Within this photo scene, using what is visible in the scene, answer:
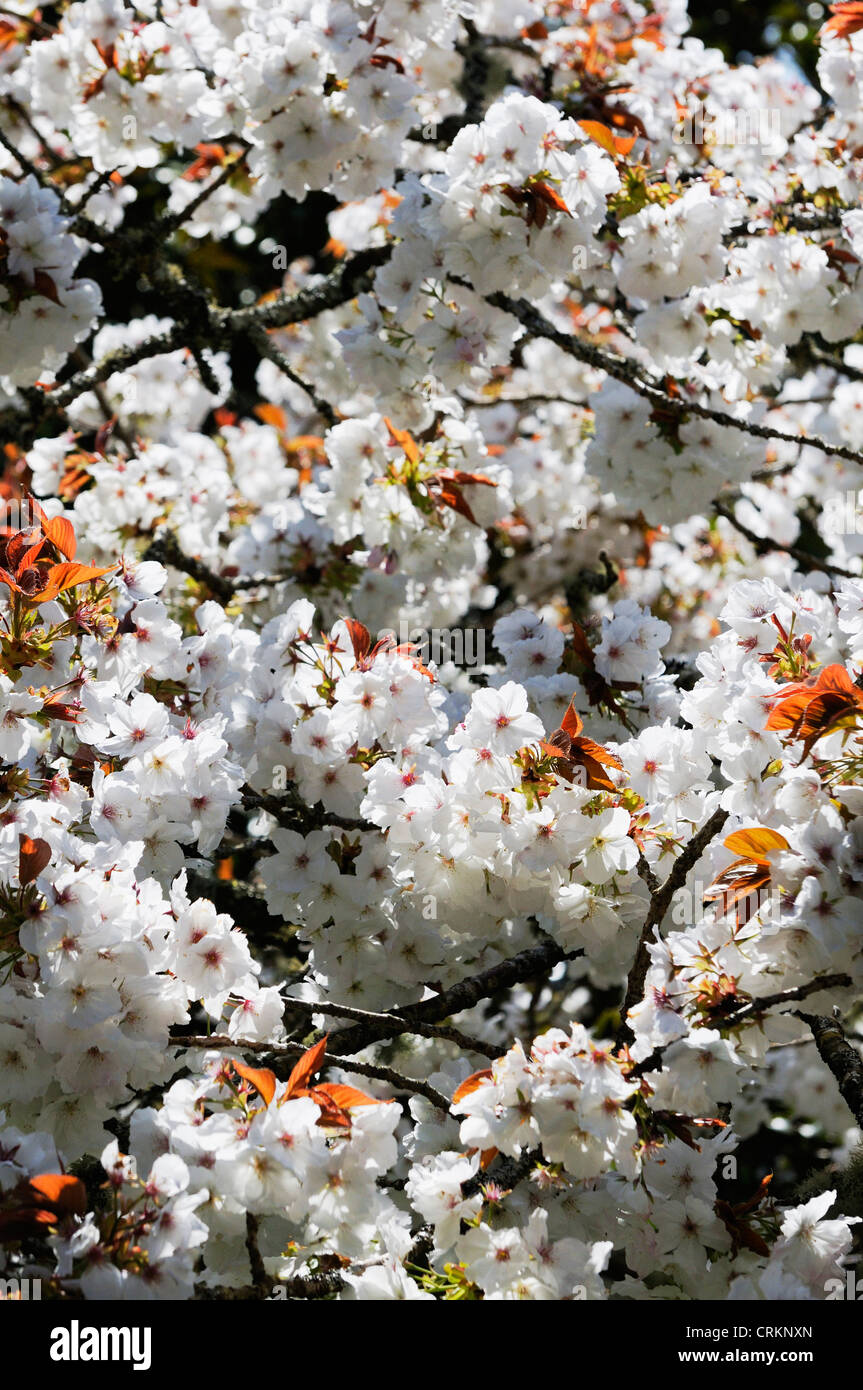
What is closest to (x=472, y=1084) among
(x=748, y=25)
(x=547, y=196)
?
(x=547, y=196)

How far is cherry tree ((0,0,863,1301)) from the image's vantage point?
1560 millimetres

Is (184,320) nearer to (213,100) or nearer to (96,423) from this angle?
(213,100)

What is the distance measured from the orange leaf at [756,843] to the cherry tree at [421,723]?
0.02 m

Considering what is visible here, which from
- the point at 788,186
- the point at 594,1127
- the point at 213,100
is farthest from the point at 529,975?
the point at 213,100

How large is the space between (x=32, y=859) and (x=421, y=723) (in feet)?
2.38

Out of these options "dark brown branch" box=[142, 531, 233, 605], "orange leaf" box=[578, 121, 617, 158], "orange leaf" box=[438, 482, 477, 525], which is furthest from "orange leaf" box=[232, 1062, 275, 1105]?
"orange leaf" box=[578, 121, 617, 158]

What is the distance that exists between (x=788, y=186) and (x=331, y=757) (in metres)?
1.90

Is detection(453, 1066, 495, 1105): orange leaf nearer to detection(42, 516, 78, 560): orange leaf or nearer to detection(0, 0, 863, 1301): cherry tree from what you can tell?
detection(0, 0, 863, 1301): cherry tree

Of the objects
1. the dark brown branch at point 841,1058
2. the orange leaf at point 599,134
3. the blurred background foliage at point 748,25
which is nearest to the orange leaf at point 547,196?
the orange leaf at point 599,134

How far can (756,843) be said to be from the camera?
5.05ft

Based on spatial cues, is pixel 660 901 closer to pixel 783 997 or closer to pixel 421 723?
pixel 783 997

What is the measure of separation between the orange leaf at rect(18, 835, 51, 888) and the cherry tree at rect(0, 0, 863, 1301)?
36 millimetres

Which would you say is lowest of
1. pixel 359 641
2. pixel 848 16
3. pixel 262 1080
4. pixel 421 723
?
pixel 262 1080

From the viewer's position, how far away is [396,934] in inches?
86.5
